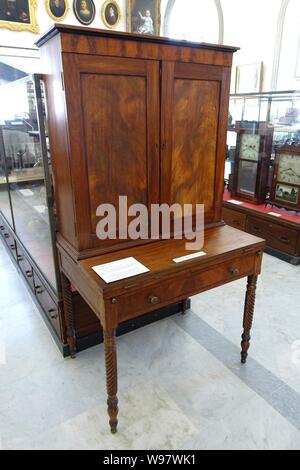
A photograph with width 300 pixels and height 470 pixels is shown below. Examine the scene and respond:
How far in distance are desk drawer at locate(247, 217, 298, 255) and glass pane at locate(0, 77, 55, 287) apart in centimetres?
233

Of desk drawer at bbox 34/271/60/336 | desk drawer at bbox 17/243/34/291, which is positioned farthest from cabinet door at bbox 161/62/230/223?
desk drawer at bbox 17/243/34/291

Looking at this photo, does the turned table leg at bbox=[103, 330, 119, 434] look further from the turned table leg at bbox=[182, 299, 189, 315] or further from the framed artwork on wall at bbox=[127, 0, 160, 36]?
the framed artwork on wall at bbox=[127, 0, 160, 36]

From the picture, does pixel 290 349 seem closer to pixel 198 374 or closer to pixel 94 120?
pixel 198 374

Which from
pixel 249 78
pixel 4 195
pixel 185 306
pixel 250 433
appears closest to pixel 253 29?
pixel 249 78

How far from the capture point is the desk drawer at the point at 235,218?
3.75 m

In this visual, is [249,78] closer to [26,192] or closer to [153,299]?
[26,192]

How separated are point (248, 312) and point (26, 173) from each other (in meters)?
1.93

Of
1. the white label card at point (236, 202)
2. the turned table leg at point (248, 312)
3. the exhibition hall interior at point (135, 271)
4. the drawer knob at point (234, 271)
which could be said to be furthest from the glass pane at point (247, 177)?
the drawer knob at point (234, 271)

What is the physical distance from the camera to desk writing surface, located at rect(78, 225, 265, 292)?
4.67 feet

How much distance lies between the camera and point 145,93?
153 cm

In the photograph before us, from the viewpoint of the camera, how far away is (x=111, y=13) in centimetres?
518

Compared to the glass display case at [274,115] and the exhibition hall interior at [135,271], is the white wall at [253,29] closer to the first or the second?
the glass display case at [274,115]

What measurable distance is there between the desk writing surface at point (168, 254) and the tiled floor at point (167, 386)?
77 centimetres
